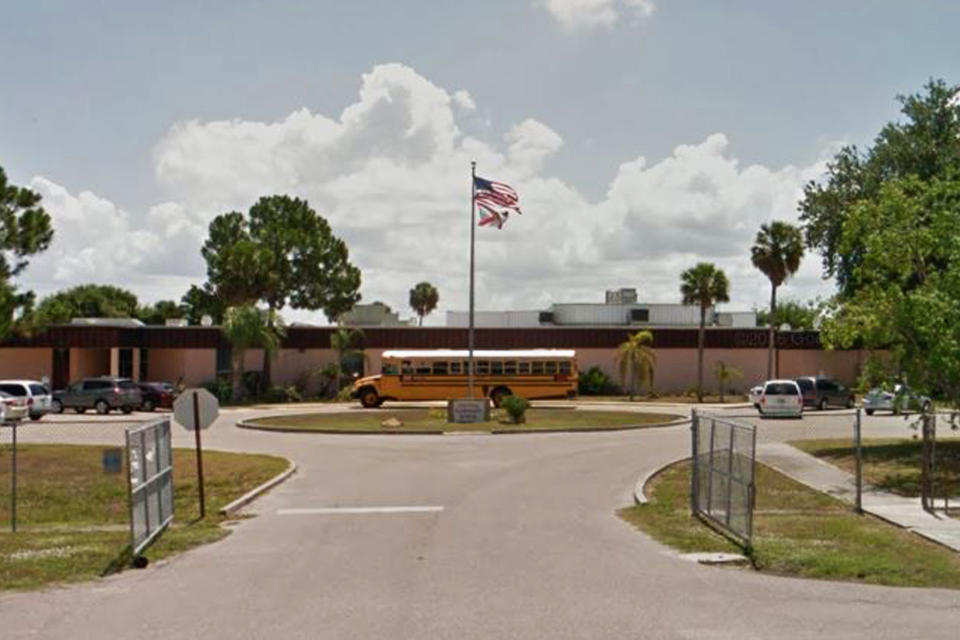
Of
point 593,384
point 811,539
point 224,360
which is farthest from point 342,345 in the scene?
point 811,539

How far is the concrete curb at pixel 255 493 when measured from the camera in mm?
20959

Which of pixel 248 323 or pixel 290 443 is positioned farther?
pixel 248 323

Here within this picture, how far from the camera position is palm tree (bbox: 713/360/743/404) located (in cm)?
6184

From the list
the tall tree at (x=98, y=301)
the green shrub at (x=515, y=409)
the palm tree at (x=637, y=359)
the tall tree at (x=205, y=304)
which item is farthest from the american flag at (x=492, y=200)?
the tall tree at (x=98, y=301)

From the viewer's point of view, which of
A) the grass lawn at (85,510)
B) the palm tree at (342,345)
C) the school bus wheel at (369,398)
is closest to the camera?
the grass lawn at (85,510)

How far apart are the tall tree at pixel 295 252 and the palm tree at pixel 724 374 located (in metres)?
24.4

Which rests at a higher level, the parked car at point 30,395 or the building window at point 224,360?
the building window at point 224,360

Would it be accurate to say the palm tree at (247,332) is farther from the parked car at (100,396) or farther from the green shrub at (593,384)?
the green shrub at (593,384)

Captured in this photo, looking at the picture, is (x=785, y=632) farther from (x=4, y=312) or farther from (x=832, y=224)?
(x=4, y=312)

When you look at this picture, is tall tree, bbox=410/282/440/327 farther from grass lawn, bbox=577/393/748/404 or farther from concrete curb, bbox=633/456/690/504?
concrete curb, bbox=633/456/690/504

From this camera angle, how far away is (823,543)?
16.2 m

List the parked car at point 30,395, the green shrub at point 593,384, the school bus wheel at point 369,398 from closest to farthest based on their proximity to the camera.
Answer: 1. the parked car at point 30,395
2. the school bus wheel at point 369,398
3. the green shrub at point 593,384

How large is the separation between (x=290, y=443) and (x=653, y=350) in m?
34.5

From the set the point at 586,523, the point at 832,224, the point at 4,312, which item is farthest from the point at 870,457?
the point at 4,312
